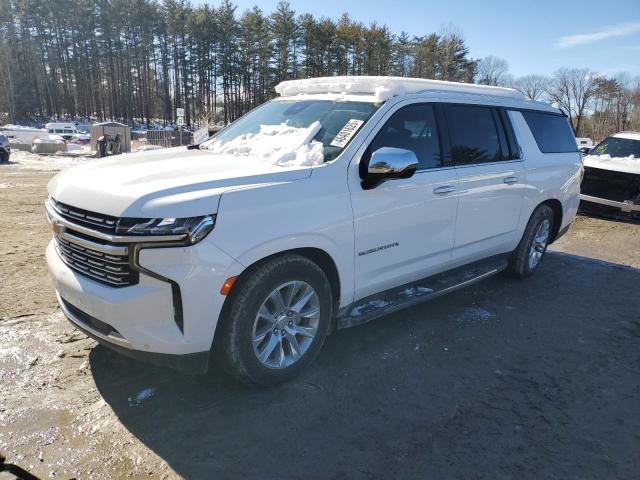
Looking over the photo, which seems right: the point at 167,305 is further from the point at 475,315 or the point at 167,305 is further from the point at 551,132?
the point at 551,132

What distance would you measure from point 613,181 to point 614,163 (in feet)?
1.50

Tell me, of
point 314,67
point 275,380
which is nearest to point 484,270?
point 275,380

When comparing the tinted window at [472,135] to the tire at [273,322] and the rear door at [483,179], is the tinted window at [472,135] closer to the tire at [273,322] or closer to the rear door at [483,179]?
the rear door at [483,179]

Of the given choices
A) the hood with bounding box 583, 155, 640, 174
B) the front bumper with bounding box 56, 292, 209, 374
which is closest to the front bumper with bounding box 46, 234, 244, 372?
the front bumper with bounding box 56, 292, 209, 374

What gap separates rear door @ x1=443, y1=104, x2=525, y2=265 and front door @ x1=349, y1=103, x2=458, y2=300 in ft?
0.64

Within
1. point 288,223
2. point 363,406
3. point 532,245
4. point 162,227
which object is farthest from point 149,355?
point 532,245

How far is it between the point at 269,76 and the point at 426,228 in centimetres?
6371

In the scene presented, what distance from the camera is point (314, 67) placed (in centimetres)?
6197

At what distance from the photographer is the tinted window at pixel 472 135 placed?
14.1 ft

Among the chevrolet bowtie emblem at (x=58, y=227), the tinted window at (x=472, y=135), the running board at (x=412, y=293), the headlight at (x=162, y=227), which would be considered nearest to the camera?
the headlight at (x=162, y=227)

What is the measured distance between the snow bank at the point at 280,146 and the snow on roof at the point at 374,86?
559mm

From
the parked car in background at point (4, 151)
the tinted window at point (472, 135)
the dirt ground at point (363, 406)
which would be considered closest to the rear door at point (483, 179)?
the tinted window at point (472, 135)

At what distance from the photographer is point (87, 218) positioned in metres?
2.83

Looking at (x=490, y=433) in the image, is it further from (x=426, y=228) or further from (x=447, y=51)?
(x=447, y=51)
